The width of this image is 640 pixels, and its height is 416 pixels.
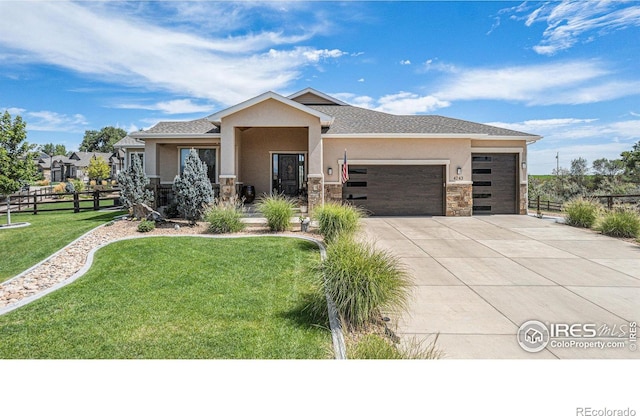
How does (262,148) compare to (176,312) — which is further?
(262,148)

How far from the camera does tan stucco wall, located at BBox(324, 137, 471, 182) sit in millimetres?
13203

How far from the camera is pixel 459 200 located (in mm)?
13438

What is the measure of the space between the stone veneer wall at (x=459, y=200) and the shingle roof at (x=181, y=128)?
965 cm

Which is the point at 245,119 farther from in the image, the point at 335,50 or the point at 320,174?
the point at 335,50

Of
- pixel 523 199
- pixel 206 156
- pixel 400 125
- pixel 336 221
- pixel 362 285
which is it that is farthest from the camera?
pixel 206 156

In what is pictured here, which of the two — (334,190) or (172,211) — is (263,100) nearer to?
(334,190)

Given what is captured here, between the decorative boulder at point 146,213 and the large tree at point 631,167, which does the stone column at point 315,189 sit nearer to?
the decorative boulder at point 146,213

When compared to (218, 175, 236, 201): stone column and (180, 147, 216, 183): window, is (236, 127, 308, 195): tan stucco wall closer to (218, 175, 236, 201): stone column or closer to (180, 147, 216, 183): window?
(180, 147, 216, 183): window

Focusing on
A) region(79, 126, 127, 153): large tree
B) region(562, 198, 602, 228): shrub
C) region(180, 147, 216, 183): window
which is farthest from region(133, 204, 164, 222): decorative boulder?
region(79, 126, 127, 153): large tree

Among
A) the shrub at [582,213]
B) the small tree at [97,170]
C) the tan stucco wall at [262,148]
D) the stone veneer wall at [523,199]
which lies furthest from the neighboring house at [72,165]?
the shrub at [582,213]

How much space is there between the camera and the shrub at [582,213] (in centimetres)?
1088

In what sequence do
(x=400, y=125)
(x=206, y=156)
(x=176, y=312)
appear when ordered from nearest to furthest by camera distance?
(x=176, y=312), (x=400, y=125), (x=206, y=156)

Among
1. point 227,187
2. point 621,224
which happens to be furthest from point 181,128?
point 621,224

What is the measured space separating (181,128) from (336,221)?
911 centimetres
